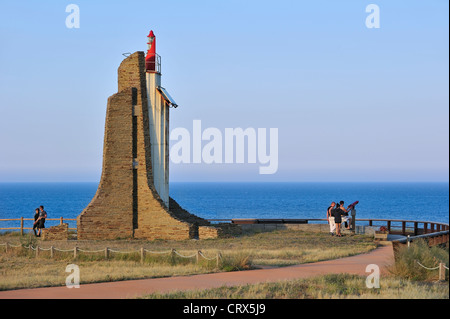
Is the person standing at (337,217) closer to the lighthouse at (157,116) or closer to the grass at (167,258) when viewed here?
the grass at (167,258)

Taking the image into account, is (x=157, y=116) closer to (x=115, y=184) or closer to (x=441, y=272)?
(x=115, y=184)

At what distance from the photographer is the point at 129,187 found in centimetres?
2780

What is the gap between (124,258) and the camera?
19.5 m

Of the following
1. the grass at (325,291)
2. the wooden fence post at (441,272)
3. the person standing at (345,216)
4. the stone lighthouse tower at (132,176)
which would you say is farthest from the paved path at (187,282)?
the stone lighthouse tower at (132,176)

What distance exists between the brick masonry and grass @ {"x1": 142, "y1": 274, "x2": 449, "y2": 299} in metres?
13.1

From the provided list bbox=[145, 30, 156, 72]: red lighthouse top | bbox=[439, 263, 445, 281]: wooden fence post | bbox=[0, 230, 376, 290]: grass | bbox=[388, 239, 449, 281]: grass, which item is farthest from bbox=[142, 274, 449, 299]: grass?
bbox=[145, 30, 156, 72]: red lighthouse top

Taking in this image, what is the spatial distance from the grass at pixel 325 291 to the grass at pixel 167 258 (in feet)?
9.96

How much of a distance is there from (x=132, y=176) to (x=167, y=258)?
963cm

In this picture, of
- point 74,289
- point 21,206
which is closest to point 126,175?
point 74,289

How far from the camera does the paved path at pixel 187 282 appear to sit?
13547 millimetres

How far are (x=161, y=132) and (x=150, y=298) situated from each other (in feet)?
55.0
